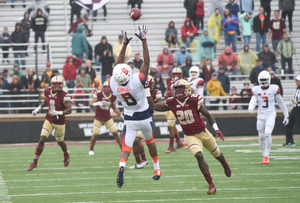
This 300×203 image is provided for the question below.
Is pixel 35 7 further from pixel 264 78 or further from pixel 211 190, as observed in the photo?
pixel 211 190

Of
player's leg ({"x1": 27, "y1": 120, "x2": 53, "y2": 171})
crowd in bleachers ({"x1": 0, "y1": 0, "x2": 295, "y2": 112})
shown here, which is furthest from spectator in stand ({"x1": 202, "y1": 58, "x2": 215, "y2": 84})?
player's leg ({"x1": 27, "y1": 120, "x2": 53, "y2": 171})

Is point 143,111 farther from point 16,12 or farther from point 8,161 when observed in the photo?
point 16,12

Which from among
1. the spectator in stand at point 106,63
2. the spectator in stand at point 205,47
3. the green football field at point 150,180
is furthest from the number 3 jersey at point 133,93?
the spectator in stand at point 205,47

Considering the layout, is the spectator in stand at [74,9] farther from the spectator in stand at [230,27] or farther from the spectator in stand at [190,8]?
the spectator in stand at [230,27]

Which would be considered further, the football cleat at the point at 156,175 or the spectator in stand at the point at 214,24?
the spectator in stand at the point at 214,24

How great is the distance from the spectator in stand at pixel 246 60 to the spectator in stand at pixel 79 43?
5853 mm

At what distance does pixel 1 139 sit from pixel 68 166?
6.01m

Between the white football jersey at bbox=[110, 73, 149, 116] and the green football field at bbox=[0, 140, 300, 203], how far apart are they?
4.07 feet

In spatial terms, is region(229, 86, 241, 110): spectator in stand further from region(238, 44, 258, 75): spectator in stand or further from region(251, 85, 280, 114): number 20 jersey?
region(251, 85, 280, 114): number 20 jersey

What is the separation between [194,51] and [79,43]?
467 centimetres

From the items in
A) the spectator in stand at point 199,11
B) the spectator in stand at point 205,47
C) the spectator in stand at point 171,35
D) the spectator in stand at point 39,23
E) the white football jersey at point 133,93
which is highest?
the spectator in stand at point 199,11

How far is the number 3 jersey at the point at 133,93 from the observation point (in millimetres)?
6613

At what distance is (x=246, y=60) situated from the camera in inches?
675

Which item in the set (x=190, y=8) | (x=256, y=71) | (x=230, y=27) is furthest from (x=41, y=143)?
(x=190, y=8)
